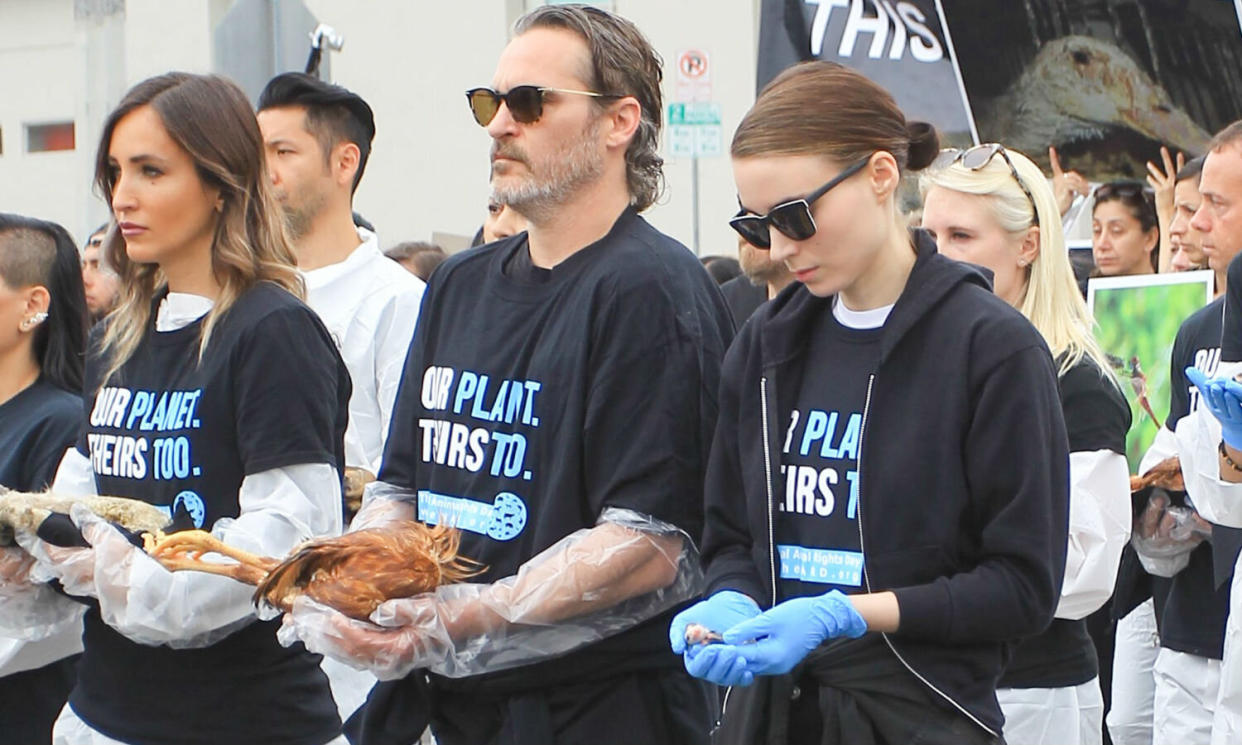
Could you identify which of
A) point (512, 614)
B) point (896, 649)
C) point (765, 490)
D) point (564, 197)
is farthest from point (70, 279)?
point (896, 649)

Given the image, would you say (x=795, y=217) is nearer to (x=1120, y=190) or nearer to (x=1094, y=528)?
(x=1094, y=528)

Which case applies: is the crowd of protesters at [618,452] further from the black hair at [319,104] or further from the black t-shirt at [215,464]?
the black hair at [319,104]

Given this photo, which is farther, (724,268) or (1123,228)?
(724,268)

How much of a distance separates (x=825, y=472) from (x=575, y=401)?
0.51m

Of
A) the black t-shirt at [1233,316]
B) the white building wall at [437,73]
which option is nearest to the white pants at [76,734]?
the black t-shirt at [1233,316]

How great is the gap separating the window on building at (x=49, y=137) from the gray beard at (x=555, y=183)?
2206cm

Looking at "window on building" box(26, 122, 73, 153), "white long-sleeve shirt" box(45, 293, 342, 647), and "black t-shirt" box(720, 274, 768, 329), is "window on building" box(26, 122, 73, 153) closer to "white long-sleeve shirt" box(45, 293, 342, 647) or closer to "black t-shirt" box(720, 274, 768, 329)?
"black t-shirt" box(720, 274, 768, 329)

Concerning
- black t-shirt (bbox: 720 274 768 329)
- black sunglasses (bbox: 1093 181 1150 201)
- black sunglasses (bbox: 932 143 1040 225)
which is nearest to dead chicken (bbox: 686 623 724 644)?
black sunglasses (bbox: 932 143 1040 225)

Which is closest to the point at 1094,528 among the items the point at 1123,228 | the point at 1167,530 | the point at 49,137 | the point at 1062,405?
the point at 1062,405

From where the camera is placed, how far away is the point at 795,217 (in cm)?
281

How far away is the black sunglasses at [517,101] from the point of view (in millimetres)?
3268

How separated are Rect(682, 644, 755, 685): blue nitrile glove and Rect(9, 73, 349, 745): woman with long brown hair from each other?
1008 millimetres

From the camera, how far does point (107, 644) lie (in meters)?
3.52

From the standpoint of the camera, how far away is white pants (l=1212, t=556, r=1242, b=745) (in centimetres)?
410
